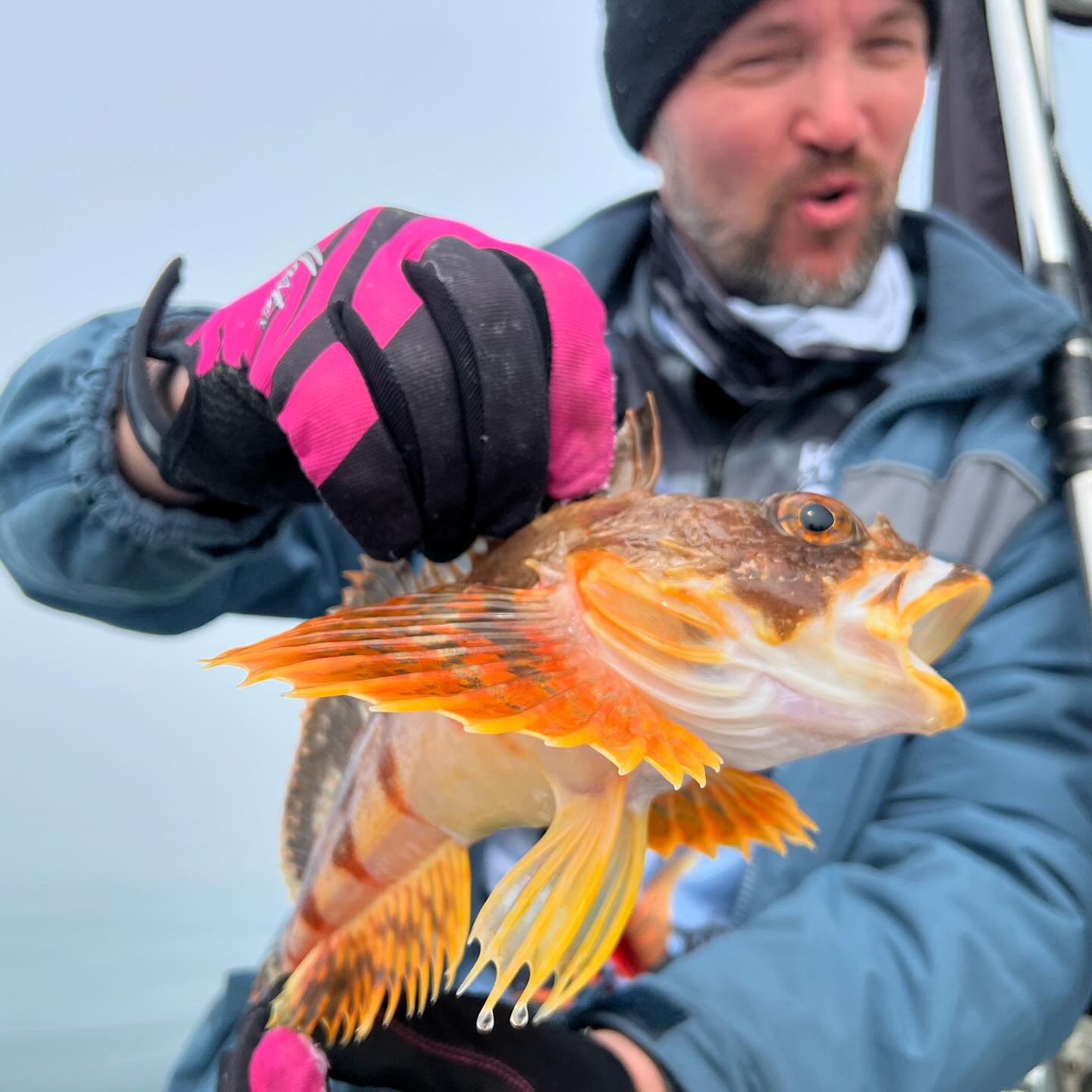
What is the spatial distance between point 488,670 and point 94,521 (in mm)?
909

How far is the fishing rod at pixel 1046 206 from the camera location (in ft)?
5.46

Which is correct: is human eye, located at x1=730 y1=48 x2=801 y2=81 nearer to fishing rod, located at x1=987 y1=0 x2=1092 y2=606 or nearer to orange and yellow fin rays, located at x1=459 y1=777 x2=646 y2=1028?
fishing rod, located at x1=987 y1=0 x2=1092 y2=606

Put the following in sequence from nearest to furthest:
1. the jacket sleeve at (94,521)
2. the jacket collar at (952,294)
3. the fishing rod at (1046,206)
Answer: the jacket sleeve at (94,521) → the fishing rod at (1046,206) → the jacket collar at (952,294)

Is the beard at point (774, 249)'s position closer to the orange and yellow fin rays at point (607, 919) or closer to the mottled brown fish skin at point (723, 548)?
the mottled brown fish skin at point (723, 548)

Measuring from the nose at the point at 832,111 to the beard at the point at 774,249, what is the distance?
0.06m

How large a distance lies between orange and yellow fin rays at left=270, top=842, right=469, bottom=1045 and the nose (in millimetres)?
1475

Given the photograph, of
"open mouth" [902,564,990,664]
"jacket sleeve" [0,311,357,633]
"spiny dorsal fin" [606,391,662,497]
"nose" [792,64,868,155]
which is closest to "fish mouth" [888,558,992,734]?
"open mouth" [902,564,990,664]

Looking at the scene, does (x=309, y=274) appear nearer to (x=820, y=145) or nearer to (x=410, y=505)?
(x=410, y=505)

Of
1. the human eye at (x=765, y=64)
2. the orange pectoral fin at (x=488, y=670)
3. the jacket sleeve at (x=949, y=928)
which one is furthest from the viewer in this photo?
the human eye at (x=765, y=64)

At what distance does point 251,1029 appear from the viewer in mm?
1134

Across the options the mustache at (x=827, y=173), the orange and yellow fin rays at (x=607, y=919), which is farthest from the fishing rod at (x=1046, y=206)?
the orange and yellow fin rays at (x=607, y=919)

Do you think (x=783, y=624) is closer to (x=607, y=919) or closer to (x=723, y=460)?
(x=607, y=919)

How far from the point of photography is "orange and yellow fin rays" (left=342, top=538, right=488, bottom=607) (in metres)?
1.18

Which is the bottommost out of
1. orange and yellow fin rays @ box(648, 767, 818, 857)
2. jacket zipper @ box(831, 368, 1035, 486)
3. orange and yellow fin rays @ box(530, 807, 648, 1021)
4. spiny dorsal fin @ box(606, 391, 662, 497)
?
orange and yellow fin rays @ box(648, 767, 818, 857)
